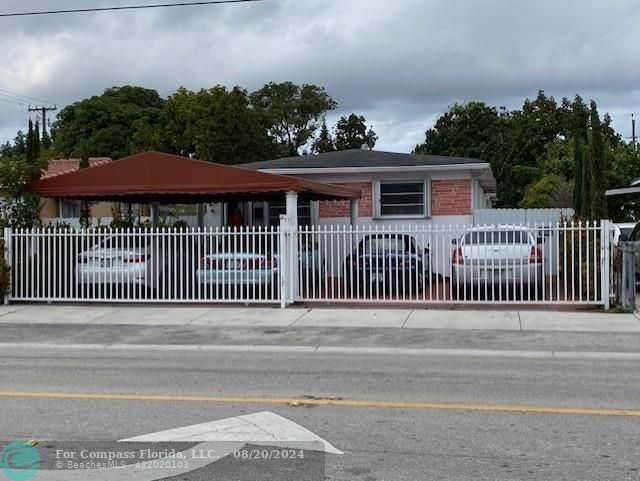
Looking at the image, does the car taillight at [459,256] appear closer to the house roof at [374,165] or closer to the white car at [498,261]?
the white car at [498,261]

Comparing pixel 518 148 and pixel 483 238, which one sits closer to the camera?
pixel 483 238

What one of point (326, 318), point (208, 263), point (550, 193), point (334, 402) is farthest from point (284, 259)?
point (550, 193)

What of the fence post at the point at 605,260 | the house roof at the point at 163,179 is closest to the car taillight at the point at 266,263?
the house roof at the point at 163,179

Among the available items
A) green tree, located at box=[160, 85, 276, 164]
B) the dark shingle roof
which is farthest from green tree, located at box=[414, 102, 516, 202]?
the dark shingle roof

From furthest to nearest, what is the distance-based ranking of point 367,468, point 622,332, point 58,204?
point 58,204, point 622,332, point 367,468

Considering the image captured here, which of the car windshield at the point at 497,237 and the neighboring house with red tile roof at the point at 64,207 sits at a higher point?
the neighboring house with red tile roof at the point at 64,207

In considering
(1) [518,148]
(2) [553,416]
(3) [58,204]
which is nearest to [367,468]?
(2) [553,416]

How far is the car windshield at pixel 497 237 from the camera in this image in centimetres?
1421

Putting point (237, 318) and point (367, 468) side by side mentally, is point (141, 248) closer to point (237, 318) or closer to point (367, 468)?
point (237, 318)

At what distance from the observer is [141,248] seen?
1498 centimetres

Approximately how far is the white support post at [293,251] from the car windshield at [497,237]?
3418mm

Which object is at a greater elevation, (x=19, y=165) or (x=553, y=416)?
(x=19, y=165)

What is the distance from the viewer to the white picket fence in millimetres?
13977

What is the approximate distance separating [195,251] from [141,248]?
3.73 ft
